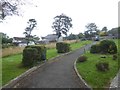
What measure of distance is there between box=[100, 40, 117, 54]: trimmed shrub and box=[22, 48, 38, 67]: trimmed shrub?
1444 cm

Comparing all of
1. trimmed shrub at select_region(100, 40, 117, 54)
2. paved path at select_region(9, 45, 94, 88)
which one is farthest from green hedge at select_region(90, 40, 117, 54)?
paved path at select_region(9, 45, 94, 88)

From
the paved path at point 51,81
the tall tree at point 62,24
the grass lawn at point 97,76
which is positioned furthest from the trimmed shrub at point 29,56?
the tall tree at point 62,24

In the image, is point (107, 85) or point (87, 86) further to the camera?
point (107, 85)

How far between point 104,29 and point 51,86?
12553 cm

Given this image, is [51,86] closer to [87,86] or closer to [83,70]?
[87,86]

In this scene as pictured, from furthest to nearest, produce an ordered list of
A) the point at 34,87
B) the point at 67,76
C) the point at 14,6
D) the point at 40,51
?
the point at 40,51
the point at 14,6
the point at 67,76
the point at 34,87

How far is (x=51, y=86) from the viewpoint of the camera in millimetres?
14336

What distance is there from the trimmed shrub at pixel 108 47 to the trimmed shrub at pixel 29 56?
47.4ft

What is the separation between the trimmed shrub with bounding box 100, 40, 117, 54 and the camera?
1281 inches

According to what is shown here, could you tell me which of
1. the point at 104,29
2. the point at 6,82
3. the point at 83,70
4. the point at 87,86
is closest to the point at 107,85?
the point at 87,86

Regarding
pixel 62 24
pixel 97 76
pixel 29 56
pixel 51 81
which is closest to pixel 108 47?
pixel 29 56

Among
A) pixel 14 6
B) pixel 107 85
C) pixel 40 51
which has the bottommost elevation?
pixel 107 85

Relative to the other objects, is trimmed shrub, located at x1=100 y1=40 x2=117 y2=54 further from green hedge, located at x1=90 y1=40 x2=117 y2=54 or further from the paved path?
the paved path

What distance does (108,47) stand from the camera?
3344 centimetres
